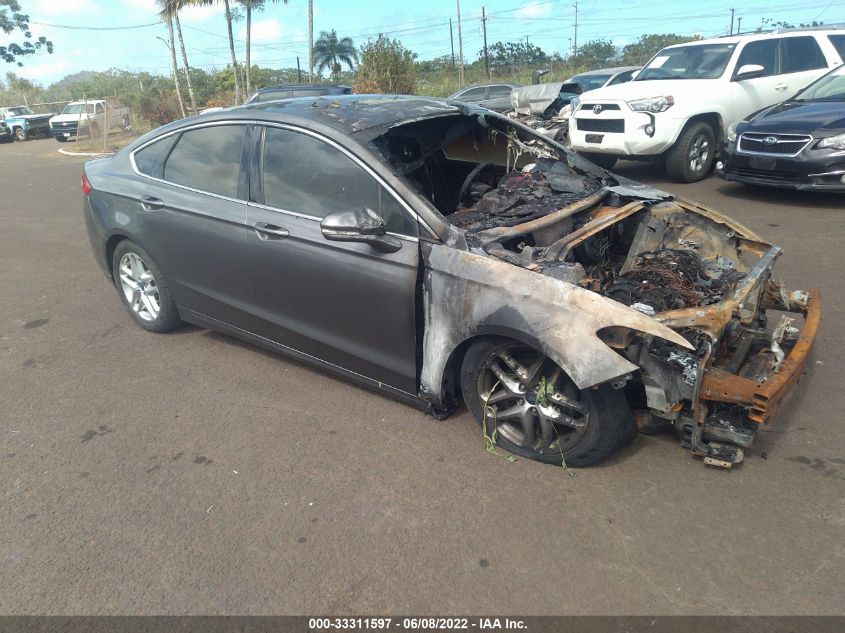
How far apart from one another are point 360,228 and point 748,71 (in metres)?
8.48

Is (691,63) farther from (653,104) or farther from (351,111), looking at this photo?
(351,111)

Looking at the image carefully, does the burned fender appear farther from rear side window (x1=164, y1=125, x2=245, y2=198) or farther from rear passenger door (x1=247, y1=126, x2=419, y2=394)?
rear side window (x1=164, y1=125, x2=245, y2=198)

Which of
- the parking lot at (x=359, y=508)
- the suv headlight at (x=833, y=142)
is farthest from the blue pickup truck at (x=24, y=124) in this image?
the suv headlight at (x=833, y=142)

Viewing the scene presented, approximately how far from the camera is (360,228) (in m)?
3.18

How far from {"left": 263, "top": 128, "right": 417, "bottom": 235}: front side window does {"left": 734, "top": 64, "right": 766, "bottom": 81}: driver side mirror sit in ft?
26.7

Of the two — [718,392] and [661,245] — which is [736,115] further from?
[718,392]

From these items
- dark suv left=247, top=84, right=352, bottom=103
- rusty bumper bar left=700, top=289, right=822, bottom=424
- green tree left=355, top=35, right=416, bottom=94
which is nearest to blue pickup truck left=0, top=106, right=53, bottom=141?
green tree left=355, top=35, right=416, bottom=94

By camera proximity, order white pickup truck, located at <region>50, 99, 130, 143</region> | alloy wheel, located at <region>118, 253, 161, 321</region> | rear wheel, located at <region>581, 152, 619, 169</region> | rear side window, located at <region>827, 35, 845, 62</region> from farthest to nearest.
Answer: white pickup truck, located at <region>50, 99, 130, 143</region> < rear wheel, located at <region>581, 152, 619, 169</region> < rear side window, located at <region>827, 35, 845, 62</region> < alloy wheel, located at <region>118, 253, 161, 321</region>

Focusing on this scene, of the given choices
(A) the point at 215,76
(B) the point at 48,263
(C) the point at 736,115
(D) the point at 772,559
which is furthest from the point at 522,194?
(A) the point at 215,76

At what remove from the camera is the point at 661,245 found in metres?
3.96

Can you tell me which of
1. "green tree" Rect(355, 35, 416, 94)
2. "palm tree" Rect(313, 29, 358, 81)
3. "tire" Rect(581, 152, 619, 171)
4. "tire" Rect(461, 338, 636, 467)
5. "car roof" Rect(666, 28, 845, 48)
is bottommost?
"tire" Rect(461, 338, 636, 467)

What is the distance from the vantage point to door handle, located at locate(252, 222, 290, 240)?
3.72m

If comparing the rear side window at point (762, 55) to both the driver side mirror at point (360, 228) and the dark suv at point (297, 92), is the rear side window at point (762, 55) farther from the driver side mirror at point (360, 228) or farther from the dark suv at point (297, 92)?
the driver side mirror at point (360, 228)

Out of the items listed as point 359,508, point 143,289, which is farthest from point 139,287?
point 359,508
